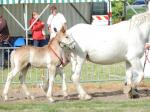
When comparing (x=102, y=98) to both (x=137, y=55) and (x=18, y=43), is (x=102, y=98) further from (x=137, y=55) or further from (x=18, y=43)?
(x=18, y=43)

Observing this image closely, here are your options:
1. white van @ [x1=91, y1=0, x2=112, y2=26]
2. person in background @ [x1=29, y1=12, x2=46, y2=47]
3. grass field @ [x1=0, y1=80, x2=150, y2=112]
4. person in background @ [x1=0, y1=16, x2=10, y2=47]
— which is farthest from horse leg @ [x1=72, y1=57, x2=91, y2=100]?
white van @ [x1=91, y1=0, x2=112, y2=26]

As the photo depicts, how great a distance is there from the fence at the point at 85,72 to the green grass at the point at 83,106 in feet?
11.1

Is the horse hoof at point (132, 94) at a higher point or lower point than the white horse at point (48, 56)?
lower

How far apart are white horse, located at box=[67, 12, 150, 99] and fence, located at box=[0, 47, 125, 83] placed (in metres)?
2.67

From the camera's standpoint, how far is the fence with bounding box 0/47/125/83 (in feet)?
52.9

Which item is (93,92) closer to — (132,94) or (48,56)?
(132,94)

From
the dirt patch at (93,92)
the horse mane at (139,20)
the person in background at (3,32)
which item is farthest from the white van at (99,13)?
the horse mane at (139,20)

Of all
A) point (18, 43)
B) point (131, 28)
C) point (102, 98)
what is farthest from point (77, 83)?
point (18, 43)

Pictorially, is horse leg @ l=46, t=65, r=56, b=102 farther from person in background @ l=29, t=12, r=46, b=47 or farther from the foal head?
person in background @ l=29, t=12, r=46, b=47

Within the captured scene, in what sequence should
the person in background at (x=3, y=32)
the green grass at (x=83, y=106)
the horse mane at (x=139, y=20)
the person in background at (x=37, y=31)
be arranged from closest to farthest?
the green grass at (x=83, y=106)
the horse mane at (x=139, y=20)
the person in background at (x=3, y=32)
the person in background at (x=37, y=31)

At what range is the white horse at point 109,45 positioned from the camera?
12.9 m

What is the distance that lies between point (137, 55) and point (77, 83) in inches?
57.6

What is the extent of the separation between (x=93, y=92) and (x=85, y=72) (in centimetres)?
272

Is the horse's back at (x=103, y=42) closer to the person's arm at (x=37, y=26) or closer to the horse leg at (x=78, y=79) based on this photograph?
the horse leg at (x=78, y=79)
